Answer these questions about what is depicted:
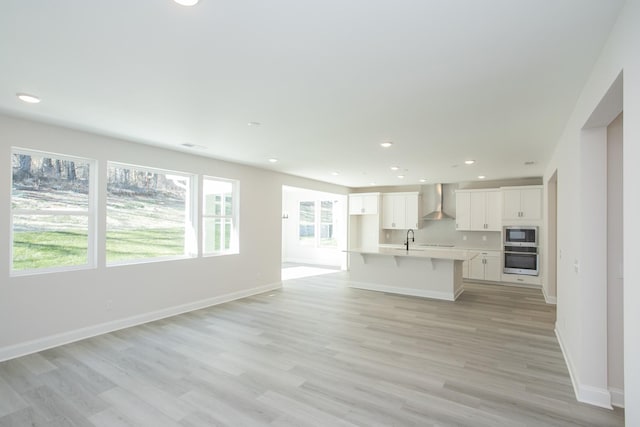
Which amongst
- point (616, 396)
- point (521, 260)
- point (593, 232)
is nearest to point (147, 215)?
point (593, 232)

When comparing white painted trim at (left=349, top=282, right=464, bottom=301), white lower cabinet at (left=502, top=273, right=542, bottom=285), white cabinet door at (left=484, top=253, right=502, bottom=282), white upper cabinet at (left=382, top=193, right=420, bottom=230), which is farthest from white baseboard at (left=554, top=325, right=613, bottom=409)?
white upper cabinet at (left=382, top=193, right=420, bottom=230)

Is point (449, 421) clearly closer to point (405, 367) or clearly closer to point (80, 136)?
point (405, 367)

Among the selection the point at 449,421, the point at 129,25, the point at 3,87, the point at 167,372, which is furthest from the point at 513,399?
the point at 3,87

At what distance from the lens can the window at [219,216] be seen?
575 centimetres

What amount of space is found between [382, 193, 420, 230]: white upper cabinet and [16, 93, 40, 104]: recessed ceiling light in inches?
311

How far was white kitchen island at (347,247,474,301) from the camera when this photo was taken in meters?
6.22

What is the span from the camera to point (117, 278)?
438 cm

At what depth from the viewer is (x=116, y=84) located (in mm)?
2641

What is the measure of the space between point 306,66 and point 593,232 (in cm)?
254

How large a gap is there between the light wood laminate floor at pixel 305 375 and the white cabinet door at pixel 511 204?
3.06 meters

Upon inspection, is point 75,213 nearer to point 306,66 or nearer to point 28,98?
point 28,98

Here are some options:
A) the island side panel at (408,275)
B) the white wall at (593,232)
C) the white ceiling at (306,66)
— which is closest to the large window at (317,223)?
the island side panel at (408,275)

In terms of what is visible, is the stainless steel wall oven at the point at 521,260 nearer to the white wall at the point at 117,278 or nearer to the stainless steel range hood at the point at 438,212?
the stainless steel range hood at the point at 438,212

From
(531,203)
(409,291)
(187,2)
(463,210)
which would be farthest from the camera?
(463,210)
